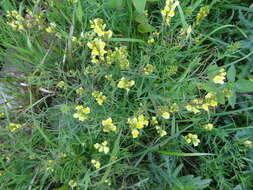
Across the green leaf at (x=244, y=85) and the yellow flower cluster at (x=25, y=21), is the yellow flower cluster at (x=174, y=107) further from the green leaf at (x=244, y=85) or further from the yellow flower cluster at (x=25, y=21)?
the yellow flower cluster at (x=25, y=21)

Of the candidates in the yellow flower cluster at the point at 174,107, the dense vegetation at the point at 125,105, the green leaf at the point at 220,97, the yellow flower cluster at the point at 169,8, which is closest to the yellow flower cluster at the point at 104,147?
the dense vegetation at the point at 125,105

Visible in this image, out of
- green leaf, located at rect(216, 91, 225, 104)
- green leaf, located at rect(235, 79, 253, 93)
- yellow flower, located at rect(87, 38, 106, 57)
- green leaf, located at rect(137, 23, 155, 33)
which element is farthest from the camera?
green leaf, located at rect(137, 23, 155, 33)

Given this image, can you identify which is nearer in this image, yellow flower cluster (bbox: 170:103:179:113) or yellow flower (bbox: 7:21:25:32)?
yellow flower cluster (bbox: 170:103:179:113)

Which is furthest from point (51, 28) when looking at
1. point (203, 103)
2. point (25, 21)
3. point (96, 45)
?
point (203, 103)

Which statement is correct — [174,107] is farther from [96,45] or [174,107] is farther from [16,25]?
[16,25]

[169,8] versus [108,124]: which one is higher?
[169,8]

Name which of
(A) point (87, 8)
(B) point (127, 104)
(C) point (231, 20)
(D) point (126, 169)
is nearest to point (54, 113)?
(B) point (127, 104)

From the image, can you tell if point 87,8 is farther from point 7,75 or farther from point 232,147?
point 232,147

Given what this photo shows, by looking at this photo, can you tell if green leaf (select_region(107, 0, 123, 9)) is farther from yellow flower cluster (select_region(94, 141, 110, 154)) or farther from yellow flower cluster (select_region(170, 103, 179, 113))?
yellow flower cluster (select_region(94, 141, 110, 154))

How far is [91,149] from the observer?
1.42 m

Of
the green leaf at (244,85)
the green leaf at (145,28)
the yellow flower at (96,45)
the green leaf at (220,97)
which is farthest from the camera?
the green leaf at (145,28)

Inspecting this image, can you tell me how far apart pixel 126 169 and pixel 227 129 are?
26.8 inches

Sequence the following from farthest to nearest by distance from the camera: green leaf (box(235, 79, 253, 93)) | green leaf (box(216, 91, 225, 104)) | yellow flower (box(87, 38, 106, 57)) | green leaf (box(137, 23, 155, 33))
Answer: green leaf (box(137, 23, 155, 33)), green leaf (box(235, 79, 253, 93)), green leaf (box(216, 91, 225, 104)), yellow flower (box(87, 38, 106, 57))

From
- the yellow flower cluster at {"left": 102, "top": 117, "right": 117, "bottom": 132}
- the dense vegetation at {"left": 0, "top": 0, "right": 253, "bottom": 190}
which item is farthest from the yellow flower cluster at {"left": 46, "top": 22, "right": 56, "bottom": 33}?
the yellow flower cluster at {"left": 102, "top": 117, "right": 117, "bottom": 132}
